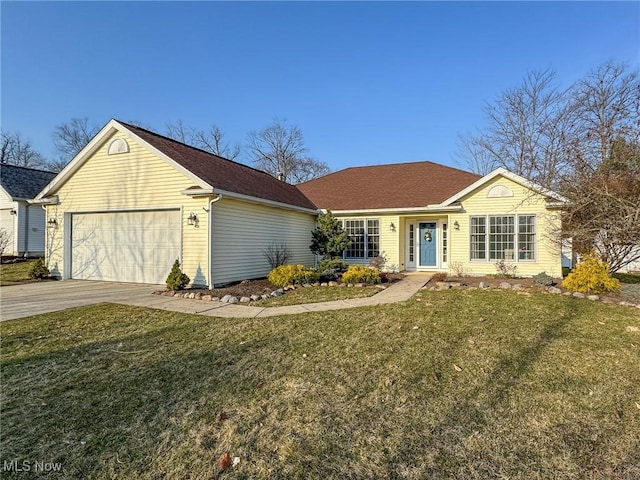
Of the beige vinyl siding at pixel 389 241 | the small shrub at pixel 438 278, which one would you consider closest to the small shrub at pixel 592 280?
the small shrub at pixel 438 278

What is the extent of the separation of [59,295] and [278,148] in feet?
95.6

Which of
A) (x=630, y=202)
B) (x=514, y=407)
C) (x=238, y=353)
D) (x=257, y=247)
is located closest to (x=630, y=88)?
(x=630, y=202)

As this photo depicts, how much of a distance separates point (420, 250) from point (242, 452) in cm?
1314

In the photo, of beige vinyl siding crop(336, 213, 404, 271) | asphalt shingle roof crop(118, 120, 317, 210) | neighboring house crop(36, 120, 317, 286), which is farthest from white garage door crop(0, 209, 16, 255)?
beige vinyl siding crop(336, 213, 404, 271)

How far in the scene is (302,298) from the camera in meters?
8.52

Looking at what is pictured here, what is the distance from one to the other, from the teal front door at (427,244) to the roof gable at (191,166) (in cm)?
558

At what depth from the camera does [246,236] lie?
11.3 metres

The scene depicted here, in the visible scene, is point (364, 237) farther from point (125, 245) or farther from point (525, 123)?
point (525, 123)

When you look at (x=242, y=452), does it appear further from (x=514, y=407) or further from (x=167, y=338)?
(x=167, y=338)

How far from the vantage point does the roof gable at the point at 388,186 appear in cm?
1459

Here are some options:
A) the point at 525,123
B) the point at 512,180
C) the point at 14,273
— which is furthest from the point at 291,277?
the point at 525,123

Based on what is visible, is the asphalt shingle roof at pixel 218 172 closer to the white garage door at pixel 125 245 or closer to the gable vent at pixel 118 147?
the gable vent at pixel 118 147

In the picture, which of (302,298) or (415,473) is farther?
(302,298)

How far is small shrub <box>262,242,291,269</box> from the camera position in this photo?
41.1 feet
